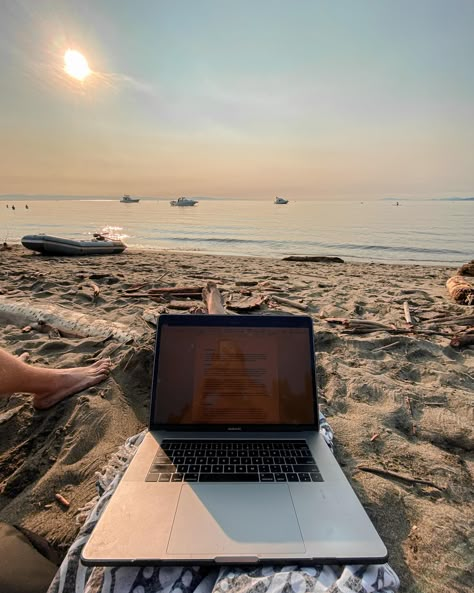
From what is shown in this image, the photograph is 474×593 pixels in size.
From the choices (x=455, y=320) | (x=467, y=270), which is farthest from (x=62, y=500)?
(x=467, y=270)

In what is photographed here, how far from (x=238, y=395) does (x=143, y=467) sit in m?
0.53

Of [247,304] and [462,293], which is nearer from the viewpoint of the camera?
[247,304]

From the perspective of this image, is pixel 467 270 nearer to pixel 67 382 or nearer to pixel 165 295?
pixel 165 295

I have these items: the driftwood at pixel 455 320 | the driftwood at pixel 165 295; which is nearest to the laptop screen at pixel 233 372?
the driftwood at pixel 455 320

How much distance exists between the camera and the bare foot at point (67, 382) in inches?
92.8

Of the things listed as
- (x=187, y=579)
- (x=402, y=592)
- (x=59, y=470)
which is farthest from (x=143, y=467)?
(x=402, y=592)

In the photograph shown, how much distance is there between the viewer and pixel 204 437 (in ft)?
5.43

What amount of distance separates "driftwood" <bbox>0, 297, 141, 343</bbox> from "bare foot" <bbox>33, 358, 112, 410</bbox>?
0.67 metres

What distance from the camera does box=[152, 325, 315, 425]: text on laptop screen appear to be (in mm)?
1704

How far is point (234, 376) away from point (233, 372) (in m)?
0.02

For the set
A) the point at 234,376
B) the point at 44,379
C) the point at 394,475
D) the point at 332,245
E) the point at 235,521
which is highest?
the point at 234,376

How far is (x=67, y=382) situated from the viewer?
2492 mm

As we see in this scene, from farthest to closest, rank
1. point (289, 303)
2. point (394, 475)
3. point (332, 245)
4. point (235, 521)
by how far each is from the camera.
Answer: point (332, 245) < point (289, 303) < point (394, 475) < point (235, 521)

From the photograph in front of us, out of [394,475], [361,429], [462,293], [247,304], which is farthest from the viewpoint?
[462,293]
